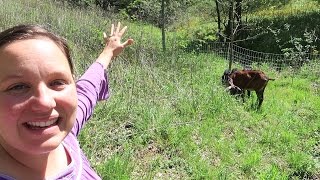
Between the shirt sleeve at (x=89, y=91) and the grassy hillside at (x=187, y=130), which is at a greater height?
the shirt sleeve at (x=89, y=91)

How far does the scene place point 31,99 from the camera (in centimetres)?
112

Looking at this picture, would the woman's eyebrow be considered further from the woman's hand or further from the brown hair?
the woman's hand

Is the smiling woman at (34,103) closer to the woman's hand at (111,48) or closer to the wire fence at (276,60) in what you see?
the woman's hand at (111,48)

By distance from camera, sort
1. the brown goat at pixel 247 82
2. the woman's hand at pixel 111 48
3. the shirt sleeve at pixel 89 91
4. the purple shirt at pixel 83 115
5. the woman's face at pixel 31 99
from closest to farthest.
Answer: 1. the woman's face at pixel 31 99
2. the purple shirt at pixel 83 115
3. the shirt sleeve at pixel 89 91
4. the woman's hand at pixel 111 48
5. the brown goat at pixel 247 82

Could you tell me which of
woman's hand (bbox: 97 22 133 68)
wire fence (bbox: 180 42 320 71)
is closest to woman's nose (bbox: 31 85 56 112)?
woman's hand (bbox: 97 22 133 68)

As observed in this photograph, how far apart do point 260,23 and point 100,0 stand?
724 cm

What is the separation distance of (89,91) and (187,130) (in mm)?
3686

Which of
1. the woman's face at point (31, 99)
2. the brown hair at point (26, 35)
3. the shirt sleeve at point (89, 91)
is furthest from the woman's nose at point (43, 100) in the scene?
the shirt sleeve at point (89, 91)

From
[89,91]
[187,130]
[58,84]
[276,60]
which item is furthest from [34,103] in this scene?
[276,60]

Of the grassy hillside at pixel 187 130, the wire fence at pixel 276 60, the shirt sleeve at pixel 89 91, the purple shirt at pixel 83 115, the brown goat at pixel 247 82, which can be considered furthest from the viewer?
the wire fence at pixel 276 60

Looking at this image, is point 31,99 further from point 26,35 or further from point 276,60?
point 276,60

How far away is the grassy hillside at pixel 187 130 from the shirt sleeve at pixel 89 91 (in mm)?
2069

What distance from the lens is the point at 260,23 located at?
19016 millimetres

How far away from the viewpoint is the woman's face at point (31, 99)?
111cm
